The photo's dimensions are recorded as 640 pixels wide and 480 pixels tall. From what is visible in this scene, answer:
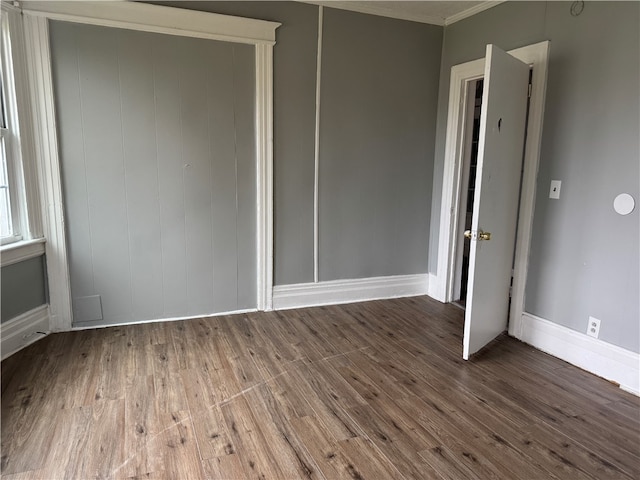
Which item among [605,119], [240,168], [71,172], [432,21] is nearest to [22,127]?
[71,172]

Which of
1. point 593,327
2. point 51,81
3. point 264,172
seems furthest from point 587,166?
point 51,81

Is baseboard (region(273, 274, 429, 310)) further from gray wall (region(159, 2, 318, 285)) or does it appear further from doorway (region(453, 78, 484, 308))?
doorway (region(453, 78, 484, 308))

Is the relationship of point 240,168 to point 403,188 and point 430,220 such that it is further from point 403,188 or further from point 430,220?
point 430,220

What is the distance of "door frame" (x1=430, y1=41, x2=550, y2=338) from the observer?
3.01 meters

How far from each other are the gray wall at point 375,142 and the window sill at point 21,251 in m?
2.15

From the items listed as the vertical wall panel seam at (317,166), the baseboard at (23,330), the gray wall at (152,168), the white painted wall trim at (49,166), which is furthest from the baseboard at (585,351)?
the baseboard at (23,330)

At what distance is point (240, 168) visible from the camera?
3488 millimetres

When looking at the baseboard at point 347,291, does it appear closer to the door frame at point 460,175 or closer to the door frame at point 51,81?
the door frame at point 460,175

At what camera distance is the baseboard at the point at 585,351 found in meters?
2.57

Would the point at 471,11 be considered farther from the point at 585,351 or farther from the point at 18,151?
the point at 18,151

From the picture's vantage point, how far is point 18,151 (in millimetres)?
2854

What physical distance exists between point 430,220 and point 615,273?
182cm

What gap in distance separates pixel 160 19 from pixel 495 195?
266 cm

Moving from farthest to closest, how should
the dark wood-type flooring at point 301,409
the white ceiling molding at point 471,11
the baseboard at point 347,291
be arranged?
the baseboard at point 347,291, the white ceiling molding at point 471,11, the dark wood-type flooring at point 301,409
